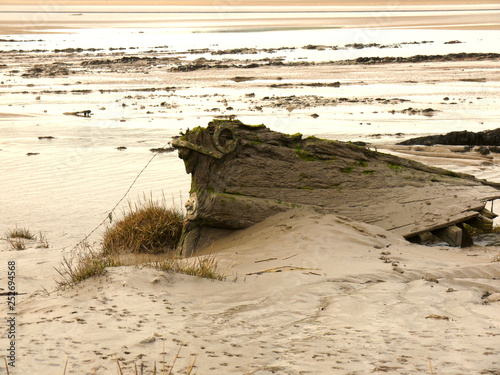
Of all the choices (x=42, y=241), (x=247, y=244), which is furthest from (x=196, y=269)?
(x=42, y=241)

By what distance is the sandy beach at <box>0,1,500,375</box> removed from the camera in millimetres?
4359

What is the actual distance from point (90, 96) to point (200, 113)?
18.9 feet

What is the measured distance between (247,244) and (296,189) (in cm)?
110

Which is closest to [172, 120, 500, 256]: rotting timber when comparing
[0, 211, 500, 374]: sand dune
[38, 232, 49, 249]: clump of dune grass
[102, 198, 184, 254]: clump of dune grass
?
[102, 198, 184, 254]: clump of dune grass

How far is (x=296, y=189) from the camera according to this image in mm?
8039

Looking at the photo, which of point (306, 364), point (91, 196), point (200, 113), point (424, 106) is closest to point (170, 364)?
point (306, 364)

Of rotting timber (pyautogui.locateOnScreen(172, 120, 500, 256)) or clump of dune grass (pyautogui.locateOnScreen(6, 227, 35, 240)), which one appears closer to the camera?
rotting timber (pyautogui.locateOnScreen(172, 120, 500, 256))

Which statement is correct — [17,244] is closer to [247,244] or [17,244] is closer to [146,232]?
[146,232]

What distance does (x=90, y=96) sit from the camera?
71.2ft

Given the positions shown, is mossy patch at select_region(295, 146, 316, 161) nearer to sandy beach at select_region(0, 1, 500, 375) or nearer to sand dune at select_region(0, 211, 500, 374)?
sandy beach at select_region(0, 1, 500, 375)

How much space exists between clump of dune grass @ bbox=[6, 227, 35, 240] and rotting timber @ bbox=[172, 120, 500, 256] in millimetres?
2386

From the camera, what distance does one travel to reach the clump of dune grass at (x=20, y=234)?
882cm

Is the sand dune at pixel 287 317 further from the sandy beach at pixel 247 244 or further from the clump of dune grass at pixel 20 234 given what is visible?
the clump of dune grass at pixel 20 234

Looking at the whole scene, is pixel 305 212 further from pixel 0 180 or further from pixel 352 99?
pixel 352 99
